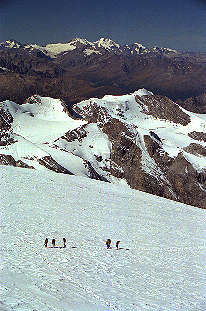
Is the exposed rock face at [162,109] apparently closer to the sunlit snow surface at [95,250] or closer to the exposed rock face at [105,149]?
the exposed rock face at [105,149]

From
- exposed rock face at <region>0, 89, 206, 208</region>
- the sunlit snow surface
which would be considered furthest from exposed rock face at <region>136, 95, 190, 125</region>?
the sunlit snow surface

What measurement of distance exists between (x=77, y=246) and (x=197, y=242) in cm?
890

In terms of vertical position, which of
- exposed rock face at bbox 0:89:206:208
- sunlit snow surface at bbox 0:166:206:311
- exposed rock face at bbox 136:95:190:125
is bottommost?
exposed rock face at bbox 136:95:190:125

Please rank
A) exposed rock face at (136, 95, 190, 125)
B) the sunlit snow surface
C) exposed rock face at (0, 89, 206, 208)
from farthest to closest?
1. exposed rock face at (136, 95, 190, 125)
2. exposed rock face at (0, 89, 206, 208)
3. the sunlit snow surface

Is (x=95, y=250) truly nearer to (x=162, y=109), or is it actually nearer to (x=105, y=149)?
(x=105, y=149)

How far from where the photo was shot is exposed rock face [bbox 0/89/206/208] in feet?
235

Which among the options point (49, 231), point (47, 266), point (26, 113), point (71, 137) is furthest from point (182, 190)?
point (47, 266)

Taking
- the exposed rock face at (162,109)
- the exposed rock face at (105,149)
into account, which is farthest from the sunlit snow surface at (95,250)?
the exposed rock face at (162,109)

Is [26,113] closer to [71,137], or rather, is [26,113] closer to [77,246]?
[71,137]

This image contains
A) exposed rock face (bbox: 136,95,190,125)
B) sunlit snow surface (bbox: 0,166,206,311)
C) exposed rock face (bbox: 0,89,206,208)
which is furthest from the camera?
exposed rock face (bbox: 136,95,190,125)

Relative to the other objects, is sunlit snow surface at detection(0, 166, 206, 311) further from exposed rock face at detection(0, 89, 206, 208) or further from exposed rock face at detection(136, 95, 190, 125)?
exposed rock face at detection(136, 95, 190, 125)

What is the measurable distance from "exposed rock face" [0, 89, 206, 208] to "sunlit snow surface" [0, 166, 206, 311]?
113 feet

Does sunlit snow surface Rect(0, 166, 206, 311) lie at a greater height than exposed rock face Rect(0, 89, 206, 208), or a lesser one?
greater

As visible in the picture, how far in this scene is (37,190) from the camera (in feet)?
98.1
